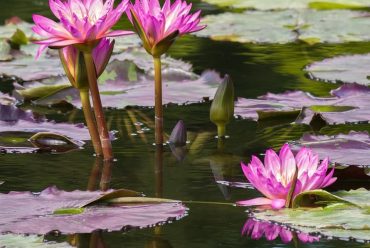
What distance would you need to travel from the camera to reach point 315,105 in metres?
2.94

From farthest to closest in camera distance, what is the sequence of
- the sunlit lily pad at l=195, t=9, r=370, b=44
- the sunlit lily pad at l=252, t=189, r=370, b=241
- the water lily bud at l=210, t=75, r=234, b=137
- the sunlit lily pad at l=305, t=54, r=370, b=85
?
1. the sunlit lily pad at l=195, t=9, r=370, b=44
2. the sunlit lily pad at l=305, t=54, r=370, b=85
3. the water lily bud at l=210, t=75, r=234, b=137
4. the sunlit lily pad at l=252, t=189, r=370, b=241

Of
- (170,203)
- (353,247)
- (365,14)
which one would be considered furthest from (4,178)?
(365,14)

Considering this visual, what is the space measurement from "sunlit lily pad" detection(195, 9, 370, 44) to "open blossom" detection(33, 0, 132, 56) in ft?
7.21

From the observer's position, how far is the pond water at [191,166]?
180 cm

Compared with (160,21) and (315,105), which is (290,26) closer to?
(315,105)

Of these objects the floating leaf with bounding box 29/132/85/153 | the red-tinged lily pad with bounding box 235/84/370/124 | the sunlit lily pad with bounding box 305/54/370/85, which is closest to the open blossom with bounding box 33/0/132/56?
the floating leaf with bounding box 29/132/85/153

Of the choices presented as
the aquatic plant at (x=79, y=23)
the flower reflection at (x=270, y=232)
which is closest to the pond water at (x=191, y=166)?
the flower reflection at (x=270, y=232)

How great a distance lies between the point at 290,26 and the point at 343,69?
1.18 meters

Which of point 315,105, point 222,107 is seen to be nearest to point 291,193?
point 222,107

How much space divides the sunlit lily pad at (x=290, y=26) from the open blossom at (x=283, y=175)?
2.46 m

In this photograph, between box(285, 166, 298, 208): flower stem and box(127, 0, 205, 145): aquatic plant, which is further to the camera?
box(127, 0, 205, 145): aquatic plant

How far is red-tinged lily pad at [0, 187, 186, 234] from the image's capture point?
1.81 meters

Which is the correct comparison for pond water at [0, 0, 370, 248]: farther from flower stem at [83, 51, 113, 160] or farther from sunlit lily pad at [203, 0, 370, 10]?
sunlit lily pad at [203, 0, 370, 10]

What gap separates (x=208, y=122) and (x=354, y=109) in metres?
0.42
